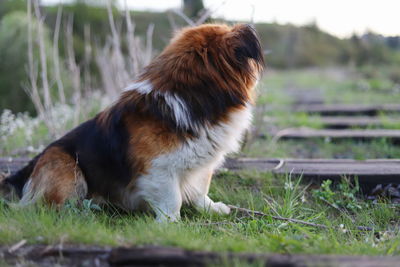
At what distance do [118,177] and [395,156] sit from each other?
3.28 metres

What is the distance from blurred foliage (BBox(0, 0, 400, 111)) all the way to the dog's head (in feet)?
2.38

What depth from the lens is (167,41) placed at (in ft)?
15.0

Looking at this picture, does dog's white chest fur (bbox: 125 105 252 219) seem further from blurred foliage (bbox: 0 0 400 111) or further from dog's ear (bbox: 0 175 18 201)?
blurred foliage (bbox: 0 0 400 111)

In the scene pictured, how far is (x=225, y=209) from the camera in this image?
3.17m

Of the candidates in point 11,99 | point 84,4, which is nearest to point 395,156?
point 11,99

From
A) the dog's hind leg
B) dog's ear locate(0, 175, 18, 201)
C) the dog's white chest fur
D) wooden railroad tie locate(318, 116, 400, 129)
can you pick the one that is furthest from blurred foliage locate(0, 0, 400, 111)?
dog's ear locate(0, 175, 18, 201)

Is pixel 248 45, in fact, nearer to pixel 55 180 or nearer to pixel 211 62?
pixel 211 62

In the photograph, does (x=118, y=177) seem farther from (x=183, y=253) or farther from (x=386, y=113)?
(x=386, y=113)

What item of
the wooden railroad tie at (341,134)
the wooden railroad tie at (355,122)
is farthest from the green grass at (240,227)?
the wooden railroad tie at (355,122)

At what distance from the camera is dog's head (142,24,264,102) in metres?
2.87

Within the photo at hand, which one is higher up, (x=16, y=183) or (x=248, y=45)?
(x=248, y=45)

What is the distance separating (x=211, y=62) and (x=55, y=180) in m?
1.39

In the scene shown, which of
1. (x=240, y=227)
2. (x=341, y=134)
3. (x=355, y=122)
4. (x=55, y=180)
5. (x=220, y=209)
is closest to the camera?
(x=240, y=227)

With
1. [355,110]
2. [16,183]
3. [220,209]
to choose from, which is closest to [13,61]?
[16,183]
